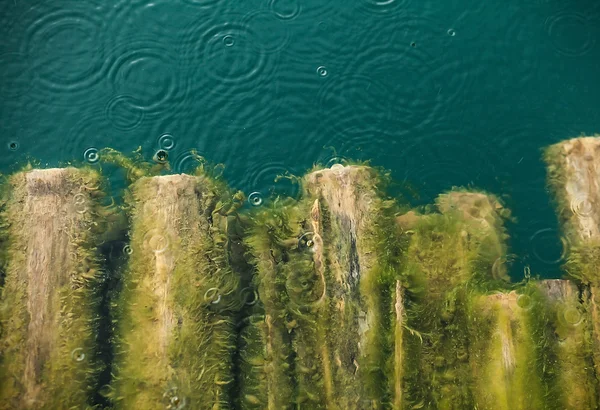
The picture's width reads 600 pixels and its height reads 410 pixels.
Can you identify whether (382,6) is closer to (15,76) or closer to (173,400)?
(15,76)

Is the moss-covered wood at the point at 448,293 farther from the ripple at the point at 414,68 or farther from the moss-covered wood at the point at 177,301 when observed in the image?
the moss-covered wood at the point at 177,301

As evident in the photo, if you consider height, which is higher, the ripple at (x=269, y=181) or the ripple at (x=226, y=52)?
the ripple at (x=226, y=52)

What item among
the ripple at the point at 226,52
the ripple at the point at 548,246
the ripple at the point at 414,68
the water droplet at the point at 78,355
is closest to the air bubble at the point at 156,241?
the water droplet at the point at 78,355

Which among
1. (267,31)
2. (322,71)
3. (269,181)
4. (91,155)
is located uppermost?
(267,31)

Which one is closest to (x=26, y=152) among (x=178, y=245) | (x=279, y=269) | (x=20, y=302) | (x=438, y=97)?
(x=20, y=302)

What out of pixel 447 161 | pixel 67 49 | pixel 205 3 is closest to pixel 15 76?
pixel 67 49

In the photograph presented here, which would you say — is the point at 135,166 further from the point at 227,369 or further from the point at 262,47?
the point at 227,369
